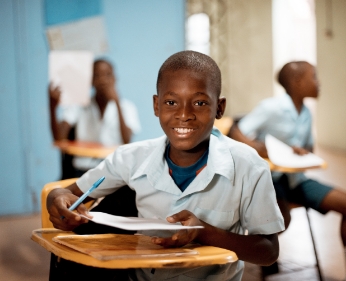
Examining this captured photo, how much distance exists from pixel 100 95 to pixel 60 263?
7.74 feet

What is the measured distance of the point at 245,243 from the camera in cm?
128

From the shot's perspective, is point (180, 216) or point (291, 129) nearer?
point (180, 216)

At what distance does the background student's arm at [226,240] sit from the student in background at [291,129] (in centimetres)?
130

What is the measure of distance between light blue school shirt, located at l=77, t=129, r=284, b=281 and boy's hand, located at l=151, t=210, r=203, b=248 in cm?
21

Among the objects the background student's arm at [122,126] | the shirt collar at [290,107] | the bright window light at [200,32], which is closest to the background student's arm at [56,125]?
the background student's arm at [122,126]

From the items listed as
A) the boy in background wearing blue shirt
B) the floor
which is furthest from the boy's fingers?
the floor

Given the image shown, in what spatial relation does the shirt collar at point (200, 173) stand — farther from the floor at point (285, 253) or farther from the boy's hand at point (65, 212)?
the floor at point (285, 253)

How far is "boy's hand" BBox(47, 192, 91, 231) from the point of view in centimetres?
128

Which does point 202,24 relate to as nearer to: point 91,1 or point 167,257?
point 91,1

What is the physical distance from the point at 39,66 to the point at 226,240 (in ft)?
10.7

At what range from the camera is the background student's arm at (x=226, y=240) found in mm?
1120

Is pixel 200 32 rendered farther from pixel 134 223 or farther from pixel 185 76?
pixel 134 223

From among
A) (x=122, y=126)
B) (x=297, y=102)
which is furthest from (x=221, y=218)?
(x=122, y=126)

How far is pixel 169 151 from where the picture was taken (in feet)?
5.07
